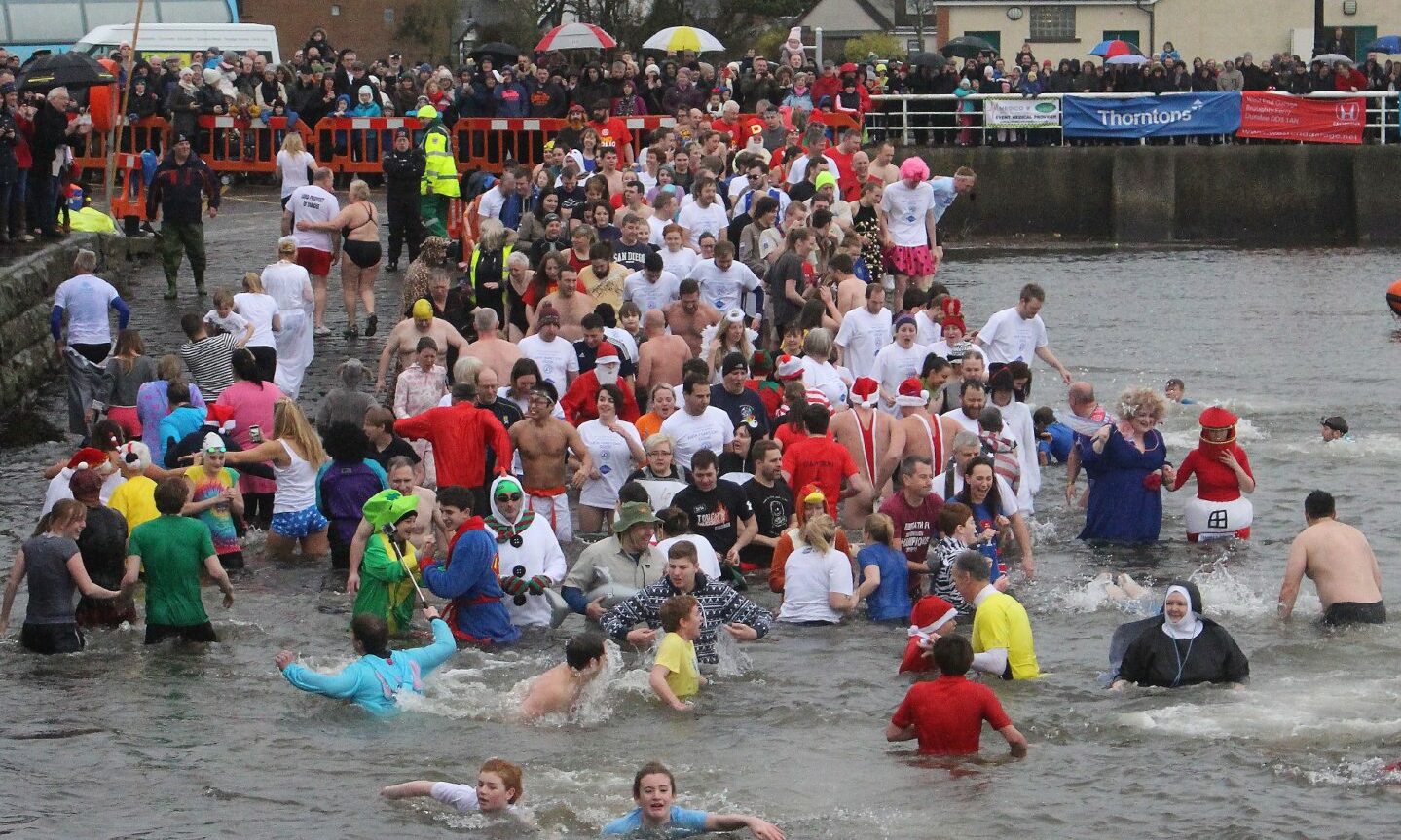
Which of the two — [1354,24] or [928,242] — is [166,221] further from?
[1354,24]

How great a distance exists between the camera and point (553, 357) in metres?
15.1

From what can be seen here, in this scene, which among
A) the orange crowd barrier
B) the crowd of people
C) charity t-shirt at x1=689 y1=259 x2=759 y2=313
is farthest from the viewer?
the orange crowd barrier

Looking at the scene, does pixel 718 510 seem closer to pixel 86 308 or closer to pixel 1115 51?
pixel 86 308

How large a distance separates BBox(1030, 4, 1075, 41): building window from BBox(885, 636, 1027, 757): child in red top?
45309 mm

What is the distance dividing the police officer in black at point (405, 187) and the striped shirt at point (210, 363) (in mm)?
6152

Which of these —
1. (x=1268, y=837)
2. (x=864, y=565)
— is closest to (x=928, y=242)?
(x=864, y=565)

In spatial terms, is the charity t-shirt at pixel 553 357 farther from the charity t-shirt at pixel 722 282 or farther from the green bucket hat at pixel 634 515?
the green bucket hat at pixel 634 515

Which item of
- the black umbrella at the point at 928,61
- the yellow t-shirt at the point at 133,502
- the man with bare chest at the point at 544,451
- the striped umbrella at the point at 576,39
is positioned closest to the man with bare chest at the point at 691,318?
the man with bare chest at the point at 544,451

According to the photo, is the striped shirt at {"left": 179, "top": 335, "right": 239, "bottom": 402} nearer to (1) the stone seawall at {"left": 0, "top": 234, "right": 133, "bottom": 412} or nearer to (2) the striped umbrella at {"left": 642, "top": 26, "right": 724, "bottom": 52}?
(1) the stone seawall at {"left": 0, "top": 234, "right": 133, "bottom": 412}

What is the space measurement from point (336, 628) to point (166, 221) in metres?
10.3

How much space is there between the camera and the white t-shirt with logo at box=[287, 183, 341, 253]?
19609 mm

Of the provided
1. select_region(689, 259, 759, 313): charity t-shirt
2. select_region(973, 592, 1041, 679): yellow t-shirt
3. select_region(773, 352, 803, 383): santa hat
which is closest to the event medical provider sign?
select_region(689, 259, 759, 313): charity t-shirt

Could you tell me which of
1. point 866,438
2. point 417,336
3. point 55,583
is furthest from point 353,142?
point 55,583

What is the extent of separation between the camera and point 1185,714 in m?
10.7
